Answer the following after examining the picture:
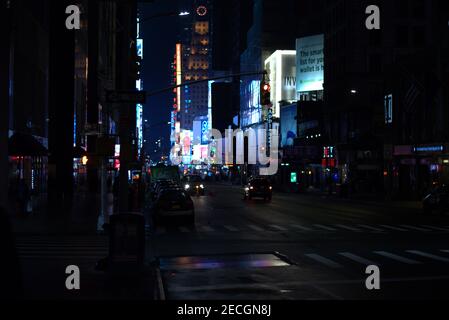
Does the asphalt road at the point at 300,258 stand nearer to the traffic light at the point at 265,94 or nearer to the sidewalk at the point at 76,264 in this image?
the sidewalk at the point at 76,264

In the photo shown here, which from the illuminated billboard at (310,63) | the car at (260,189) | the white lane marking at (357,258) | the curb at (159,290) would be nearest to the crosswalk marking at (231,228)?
the white lane marking at (357,258)

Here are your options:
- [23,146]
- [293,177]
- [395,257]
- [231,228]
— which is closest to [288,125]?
[293,177]

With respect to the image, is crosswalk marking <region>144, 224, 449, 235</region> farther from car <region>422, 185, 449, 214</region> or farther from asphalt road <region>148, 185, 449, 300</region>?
car <region>422, 185, 449, 214</region>

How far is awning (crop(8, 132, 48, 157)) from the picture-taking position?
3403cm

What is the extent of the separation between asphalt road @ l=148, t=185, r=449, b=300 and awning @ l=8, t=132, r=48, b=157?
9.44m

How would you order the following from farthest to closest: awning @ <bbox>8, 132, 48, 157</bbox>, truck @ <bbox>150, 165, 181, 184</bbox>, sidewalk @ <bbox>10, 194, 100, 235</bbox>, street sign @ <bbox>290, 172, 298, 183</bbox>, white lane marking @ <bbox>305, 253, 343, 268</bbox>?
street sign @ <bbox>290, 172, 298, 183</bbox> < truck @ <bbox>150, 165, 181, 184</bbox> < awning @ <bbox>8, 132, 48, 157</bbox> < sidewalk @ <bbox>10, 194, 100, 235</bbox> < white lane marking @ <bbox>305, 253, 343, 268</bbox>

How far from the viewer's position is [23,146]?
34.8 metres

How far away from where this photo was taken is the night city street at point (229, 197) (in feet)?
41.1

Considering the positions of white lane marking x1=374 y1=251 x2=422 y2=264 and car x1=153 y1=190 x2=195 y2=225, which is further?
car x1=153 y1=190 x2=195 y2=225

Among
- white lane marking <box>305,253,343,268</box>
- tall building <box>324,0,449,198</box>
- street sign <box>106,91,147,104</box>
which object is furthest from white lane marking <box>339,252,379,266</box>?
tall building <box>324,0,449,198</box>

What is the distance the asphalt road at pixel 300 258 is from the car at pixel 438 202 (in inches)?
217

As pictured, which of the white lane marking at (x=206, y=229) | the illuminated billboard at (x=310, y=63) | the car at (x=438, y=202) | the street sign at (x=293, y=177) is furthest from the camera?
the illuminated billboard at (x=310, y=63)
